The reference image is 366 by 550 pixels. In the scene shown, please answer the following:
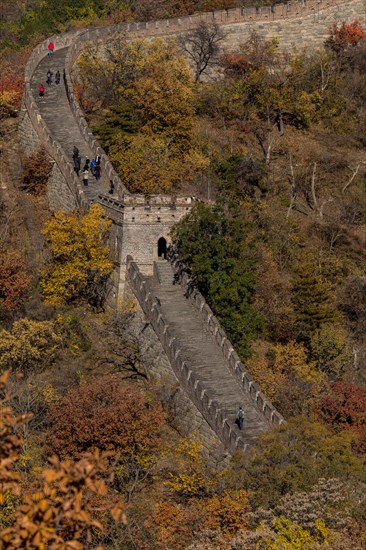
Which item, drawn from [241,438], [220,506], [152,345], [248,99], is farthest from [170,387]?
[248,99]

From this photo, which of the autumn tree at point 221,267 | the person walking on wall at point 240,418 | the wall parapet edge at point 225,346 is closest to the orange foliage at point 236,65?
the autumn tree at point 221,267

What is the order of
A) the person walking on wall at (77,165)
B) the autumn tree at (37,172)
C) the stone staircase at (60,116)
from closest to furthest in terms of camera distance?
the stone staircase at (60,116) → the person walking on wall at (77,165) → the autumn tree at (37,172)

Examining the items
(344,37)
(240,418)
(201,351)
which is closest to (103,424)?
(240,418)

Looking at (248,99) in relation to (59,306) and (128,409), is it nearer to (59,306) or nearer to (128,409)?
(59,306)

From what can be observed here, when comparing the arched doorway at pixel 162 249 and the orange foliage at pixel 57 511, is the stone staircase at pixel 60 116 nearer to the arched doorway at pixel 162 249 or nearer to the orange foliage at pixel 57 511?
the arched doorway at pixel 162 249

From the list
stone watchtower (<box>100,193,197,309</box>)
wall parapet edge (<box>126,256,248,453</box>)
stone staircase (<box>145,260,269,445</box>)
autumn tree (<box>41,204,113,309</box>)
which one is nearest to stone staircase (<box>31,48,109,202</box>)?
autumn tree (<box>41,204,113,309</box>)

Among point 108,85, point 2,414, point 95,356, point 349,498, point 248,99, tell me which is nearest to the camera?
point 2,414
